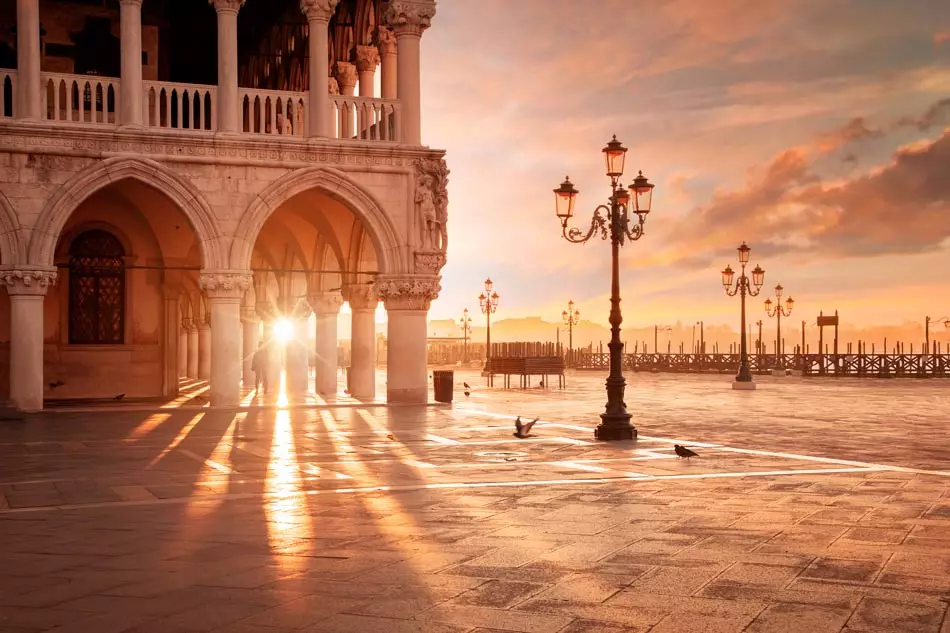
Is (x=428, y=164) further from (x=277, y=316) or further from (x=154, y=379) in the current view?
(x=277, y=316)

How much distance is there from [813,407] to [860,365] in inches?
1032

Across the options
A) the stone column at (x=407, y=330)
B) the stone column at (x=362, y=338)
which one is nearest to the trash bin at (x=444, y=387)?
the stone column at (x=407, y=330)

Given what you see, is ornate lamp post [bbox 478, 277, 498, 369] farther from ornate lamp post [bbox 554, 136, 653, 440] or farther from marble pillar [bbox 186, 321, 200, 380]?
ornate lamp post [bbox 554, 136, 653, 440]

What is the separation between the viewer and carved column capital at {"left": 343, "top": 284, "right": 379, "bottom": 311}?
2620 centimetres

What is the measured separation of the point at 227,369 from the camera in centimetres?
2127

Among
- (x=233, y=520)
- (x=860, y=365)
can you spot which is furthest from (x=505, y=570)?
(x=860, y=365)

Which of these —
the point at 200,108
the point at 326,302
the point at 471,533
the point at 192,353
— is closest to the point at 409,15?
the point at 200,108

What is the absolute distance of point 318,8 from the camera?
71.2 ft

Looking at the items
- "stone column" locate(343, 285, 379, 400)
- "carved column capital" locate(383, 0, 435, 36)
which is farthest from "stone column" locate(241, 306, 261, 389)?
"carved column capital" locate(383, 0, 435, 36)

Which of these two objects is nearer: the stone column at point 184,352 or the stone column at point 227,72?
the stone column at point 227,72

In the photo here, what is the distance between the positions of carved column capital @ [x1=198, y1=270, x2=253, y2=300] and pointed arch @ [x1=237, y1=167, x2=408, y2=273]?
0.67 feet

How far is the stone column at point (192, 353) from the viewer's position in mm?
41312

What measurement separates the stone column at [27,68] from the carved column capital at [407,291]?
7409 millimetres

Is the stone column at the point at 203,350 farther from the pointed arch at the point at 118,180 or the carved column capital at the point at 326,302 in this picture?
the pointed arch at the point at 118,180
